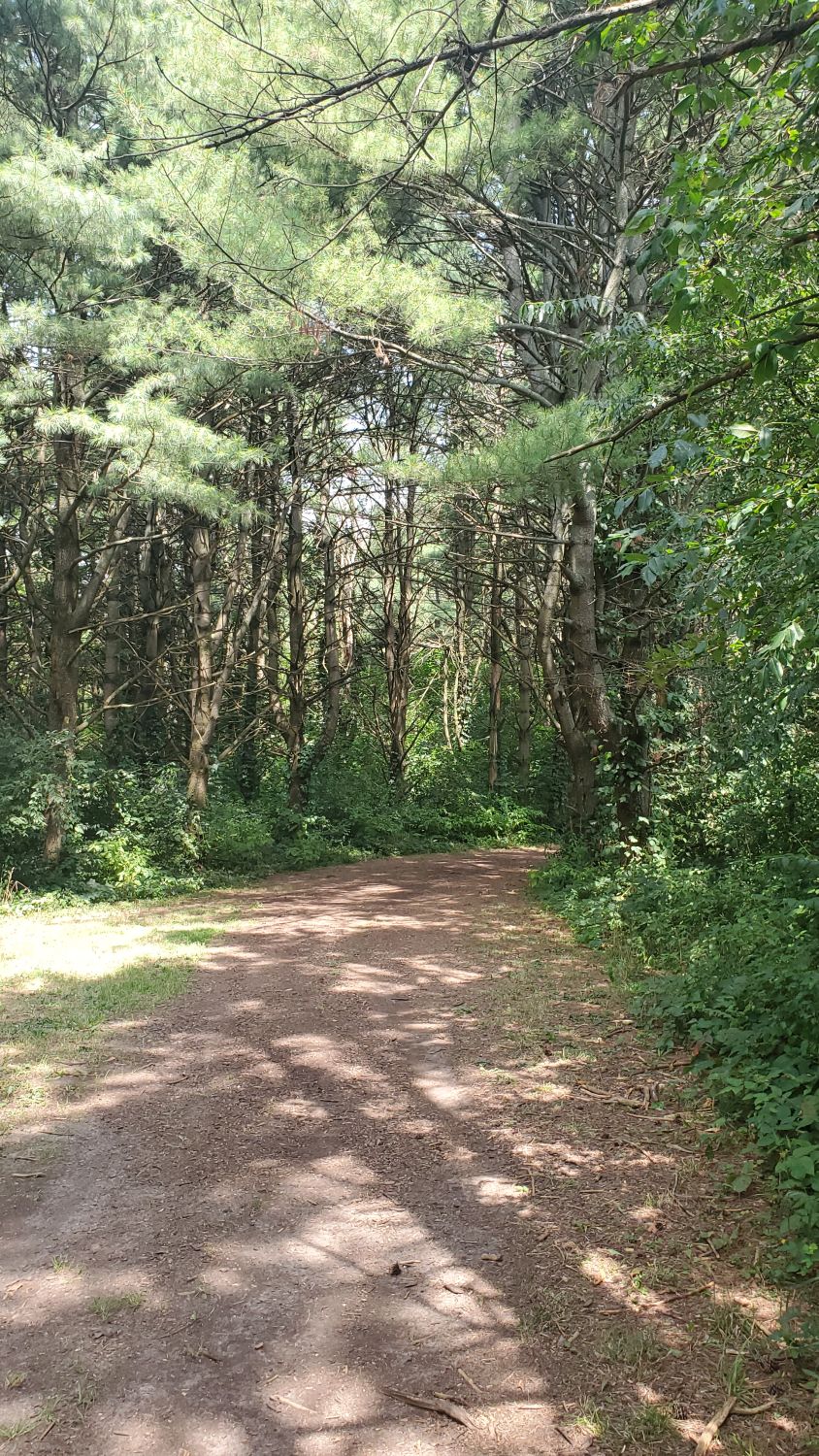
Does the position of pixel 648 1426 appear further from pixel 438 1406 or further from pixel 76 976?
pixel 76 976

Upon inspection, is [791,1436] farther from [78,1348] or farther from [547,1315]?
[78,1348]

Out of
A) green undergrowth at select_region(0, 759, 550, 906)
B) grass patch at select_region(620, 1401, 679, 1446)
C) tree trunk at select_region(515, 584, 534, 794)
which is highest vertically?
tree trunk at select_region(515, 584, 534, 794)

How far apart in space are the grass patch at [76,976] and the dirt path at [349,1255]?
29 cm

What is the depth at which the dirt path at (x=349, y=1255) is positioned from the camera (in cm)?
231

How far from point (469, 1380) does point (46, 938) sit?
21.6 ft

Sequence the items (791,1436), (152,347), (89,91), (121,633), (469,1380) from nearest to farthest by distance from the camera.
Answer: (791,1436), (469,1380), (152,347), (89,91), (121,633)

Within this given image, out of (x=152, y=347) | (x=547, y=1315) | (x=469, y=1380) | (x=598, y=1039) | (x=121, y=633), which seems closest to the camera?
(x=469, y=1380)

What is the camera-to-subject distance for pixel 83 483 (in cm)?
1144

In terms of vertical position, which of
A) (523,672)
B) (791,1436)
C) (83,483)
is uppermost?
(83,483)

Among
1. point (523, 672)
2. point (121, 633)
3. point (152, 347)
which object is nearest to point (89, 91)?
point (152, 347)

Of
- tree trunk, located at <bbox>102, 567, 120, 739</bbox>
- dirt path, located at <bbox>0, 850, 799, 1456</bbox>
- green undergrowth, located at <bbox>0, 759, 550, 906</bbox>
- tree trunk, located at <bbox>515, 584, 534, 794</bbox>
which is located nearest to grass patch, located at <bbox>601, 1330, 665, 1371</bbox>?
dirt path, located at <bbox>0, 850, 799, 1456</bbox>

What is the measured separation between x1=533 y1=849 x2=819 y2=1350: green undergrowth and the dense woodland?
3 cm

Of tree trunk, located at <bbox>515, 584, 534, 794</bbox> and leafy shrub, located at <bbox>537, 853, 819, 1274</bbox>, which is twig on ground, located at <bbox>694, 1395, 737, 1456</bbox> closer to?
leafy shrub, located at <bbox>537, 853, 819, 1274</bbox>

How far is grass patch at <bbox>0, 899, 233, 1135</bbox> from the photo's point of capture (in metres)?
4.75
